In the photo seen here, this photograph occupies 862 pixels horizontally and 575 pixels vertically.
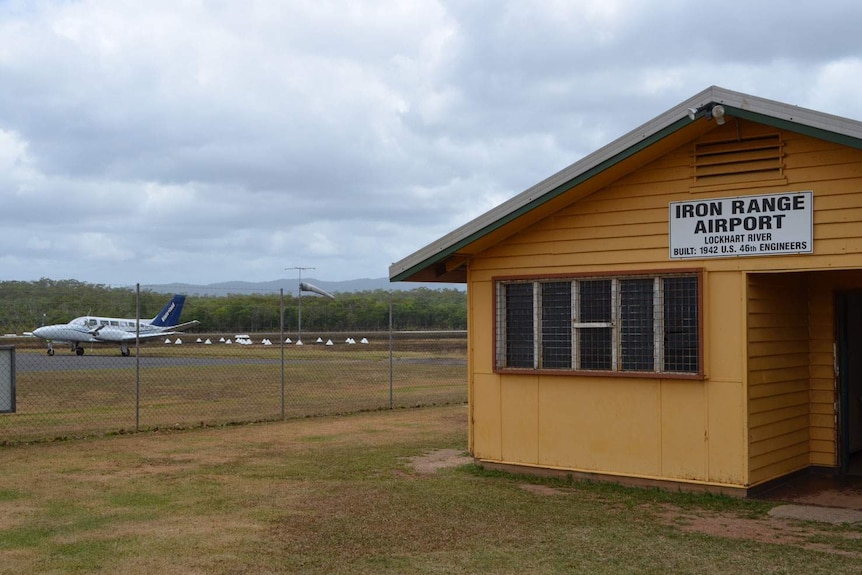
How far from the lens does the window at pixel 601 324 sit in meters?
10.1

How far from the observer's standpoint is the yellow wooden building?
9469 mm

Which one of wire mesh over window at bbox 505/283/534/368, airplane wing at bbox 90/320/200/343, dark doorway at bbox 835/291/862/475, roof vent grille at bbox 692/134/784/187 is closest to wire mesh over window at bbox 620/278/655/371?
wire mesh over window at bbox 505/283/534/368

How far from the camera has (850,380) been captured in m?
12.0

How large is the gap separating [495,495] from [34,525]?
15.0 ft

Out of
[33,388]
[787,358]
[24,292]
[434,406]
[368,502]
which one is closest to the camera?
[368,502]

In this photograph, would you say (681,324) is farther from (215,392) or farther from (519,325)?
(215,392)

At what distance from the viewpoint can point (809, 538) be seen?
8.06 metres

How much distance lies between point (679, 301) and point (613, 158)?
171cm

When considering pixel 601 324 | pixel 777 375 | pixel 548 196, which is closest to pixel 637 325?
pixel 601 324

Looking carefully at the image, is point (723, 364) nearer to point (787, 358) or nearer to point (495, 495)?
point (787, 358)

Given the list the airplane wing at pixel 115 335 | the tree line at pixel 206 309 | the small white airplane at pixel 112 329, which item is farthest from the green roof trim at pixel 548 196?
the airplane wing at pixel 115 335

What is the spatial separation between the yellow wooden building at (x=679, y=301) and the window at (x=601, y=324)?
0.06ft

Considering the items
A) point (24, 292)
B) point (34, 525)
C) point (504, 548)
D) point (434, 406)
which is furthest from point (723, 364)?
point (24, 292)

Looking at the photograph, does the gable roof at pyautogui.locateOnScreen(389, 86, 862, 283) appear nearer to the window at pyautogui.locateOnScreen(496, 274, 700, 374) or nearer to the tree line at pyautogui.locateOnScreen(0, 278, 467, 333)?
the window at pyautogui.locateOnScreen(496, 274, 700, 374)
